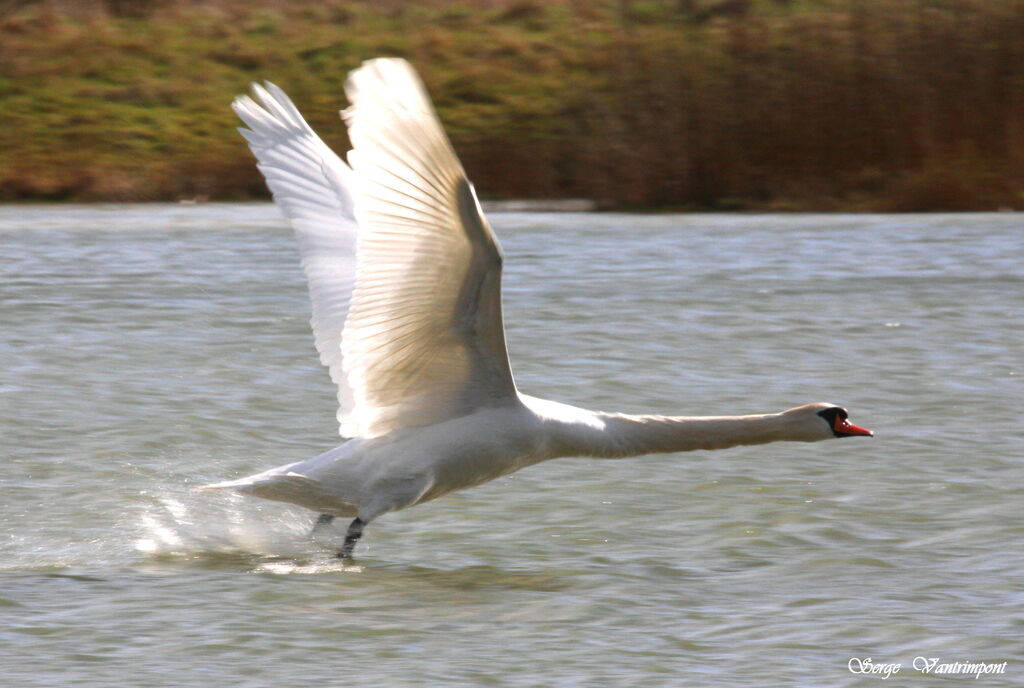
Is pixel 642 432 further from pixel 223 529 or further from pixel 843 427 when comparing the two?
pixel 223 529

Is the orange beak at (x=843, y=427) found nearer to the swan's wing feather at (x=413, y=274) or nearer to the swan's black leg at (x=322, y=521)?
the swan's wing feather at (x=413, y=274)

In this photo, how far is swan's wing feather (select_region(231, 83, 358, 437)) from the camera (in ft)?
25.0

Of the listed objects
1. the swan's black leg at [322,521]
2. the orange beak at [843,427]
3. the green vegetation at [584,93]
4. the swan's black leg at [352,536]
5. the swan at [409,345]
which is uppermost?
the swan at [409,345]

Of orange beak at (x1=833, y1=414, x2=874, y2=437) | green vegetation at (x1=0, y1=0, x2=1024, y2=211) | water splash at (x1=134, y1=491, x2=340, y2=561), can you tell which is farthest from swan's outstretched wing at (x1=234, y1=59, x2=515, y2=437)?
green vegetation at (x1=0, y1=0, x2=1024, y2=211)

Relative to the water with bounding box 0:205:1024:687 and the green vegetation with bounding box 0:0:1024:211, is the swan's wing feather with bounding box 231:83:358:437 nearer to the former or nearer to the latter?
the water with bounding box 0:205:1024:687

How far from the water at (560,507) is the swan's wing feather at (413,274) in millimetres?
737

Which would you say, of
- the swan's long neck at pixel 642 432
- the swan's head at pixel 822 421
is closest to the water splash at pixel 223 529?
the swan's long neck at pixel 642 432

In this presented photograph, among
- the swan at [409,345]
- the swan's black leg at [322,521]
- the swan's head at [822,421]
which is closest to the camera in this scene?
the swan at [409,345]

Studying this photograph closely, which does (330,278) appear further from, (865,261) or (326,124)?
(326,124)

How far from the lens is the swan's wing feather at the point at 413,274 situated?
19.2 ft

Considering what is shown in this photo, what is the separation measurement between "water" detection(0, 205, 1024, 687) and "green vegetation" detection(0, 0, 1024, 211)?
10.6 ft

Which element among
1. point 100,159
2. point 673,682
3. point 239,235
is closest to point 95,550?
point 673,682

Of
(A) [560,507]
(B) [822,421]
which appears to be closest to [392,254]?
(B) [822,421]

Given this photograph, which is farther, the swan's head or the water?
the swan's head
